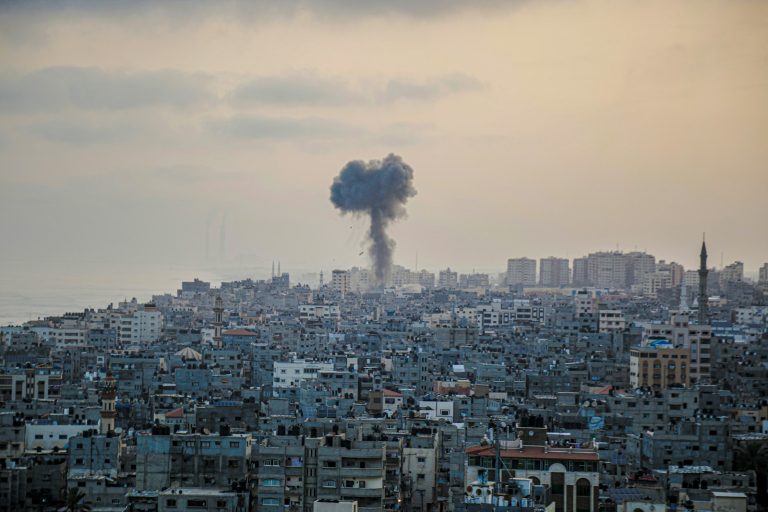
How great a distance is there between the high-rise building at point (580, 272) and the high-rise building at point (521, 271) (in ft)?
26.9

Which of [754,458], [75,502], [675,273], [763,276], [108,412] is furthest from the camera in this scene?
[675,273]

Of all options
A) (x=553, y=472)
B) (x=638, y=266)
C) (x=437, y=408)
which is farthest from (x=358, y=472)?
(x=638, y=266)

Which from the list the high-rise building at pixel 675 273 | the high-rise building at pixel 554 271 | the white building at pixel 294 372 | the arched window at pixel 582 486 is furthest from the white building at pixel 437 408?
the high-rise building at pixel 554 271

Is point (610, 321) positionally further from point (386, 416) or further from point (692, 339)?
point (386, 416)

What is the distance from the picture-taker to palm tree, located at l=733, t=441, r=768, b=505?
28281mm

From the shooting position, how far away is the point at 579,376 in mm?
46312

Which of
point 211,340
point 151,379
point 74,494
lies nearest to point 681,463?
point 74,494

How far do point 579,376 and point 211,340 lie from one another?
22001 mm

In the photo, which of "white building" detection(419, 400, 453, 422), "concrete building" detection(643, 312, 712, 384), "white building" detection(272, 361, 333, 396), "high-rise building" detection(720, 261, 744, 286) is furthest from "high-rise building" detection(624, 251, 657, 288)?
"white building" detection(419, 400, 453, 422)

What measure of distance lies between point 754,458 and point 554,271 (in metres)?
138

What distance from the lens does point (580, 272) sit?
531ft

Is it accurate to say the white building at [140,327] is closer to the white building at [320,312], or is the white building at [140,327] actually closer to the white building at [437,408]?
the white building at [320,312]

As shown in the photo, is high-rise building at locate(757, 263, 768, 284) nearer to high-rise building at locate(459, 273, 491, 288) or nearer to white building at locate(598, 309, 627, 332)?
white building at locate(598, 309, 627, 332)

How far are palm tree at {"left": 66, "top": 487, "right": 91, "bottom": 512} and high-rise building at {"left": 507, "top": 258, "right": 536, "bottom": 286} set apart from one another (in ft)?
480
